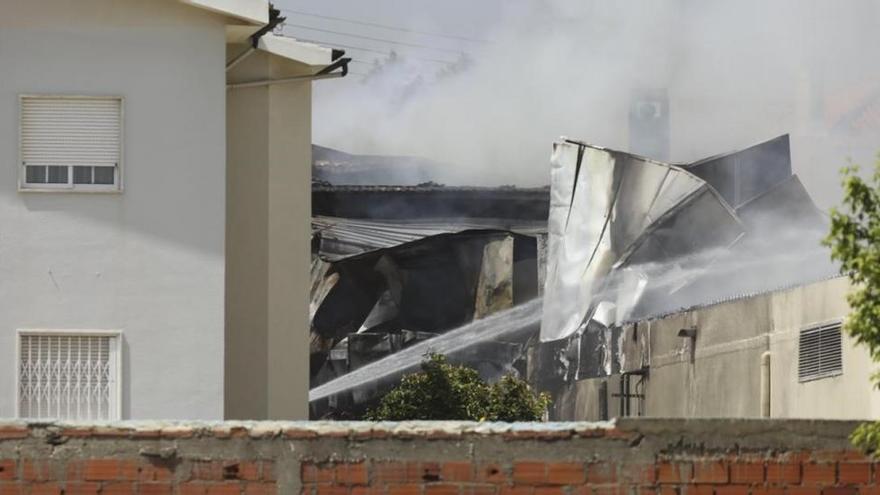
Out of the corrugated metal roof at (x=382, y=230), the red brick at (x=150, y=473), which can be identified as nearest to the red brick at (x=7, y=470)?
the red brick at (x=150, y=473)

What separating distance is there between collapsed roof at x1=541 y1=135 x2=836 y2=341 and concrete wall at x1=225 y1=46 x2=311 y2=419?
2092 cm

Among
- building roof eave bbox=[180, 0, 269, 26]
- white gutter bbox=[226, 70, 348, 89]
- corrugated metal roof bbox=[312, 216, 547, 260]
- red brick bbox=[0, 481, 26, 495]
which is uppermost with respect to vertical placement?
corrugated metal roof bbox=[312, 216, 547, 260]

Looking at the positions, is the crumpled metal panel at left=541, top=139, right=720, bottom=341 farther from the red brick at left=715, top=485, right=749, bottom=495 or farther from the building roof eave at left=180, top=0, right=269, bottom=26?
the red brick at left=715, top=485, right=749, bottom=495

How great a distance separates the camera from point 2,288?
17656mm

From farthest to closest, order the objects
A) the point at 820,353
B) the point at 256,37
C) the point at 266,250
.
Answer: the point at 820,353 → the point at 266,250 → the point at 256,37

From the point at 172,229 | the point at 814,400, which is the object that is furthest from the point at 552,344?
the point at 172,229

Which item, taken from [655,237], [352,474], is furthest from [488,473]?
[655,237]

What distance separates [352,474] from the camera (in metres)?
10.3

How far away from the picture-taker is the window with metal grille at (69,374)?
56.7ft

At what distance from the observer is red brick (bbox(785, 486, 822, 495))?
10164 millimetres

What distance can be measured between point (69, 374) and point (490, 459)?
27.2 feet

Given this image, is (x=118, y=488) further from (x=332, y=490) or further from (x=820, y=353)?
(x=820, y=353)

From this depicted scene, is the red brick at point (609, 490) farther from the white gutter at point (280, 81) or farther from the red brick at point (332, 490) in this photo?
the white gutter at point (280, 81)

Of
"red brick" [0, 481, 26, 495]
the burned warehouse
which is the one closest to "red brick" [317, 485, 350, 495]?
"red brick" [0, 481, 26, 495]
